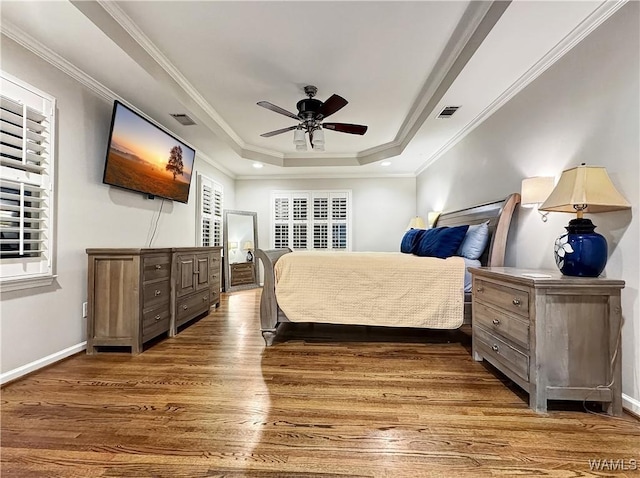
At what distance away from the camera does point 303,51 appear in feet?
8.72

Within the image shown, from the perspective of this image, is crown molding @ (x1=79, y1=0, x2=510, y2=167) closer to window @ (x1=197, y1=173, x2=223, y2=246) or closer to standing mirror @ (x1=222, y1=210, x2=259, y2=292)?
window @ (x1=197, y1=173, x2=223, y2=246)

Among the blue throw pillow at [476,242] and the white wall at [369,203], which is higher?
the white wall at [369,203]

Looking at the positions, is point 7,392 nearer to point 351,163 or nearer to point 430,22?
point 430,22

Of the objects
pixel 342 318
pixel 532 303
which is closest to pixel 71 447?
pixel 342 318

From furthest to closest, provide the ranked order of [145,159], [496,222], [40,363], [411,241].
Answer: [411,241], [145,159], [496,222], [40,363]

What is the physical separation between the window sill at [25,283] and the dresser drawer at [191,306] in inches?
44.7

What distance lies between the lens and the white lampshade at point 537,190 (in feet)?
7.88

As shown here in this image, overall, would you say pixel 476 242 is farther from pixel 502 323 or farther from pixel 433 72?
pixel 433 72

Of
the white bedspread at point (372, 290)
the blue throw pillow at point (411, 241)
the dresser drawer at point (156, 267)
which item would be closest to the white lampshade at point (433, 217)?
the blue throw pillow at point (411, 241)

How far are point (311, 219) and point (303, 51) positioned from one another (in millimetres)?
4198

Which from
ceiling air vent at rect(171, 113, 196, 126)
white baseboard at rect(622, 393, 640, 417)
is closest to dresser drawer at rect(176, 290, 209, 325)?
ceiling air vent at rect(171, 113, 196, 126)

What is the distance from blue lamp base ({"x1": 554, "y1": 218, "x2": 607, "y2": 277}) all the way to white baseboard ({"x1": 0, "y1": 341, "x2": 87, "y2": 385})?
12.1 feet

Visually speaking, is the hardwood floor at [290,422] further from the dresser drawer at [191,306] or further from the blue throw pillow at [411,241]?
the blue throw pillow at [411,241]

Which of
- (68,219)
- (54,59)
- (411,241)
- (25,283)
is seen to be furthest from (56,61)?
(411,241)
